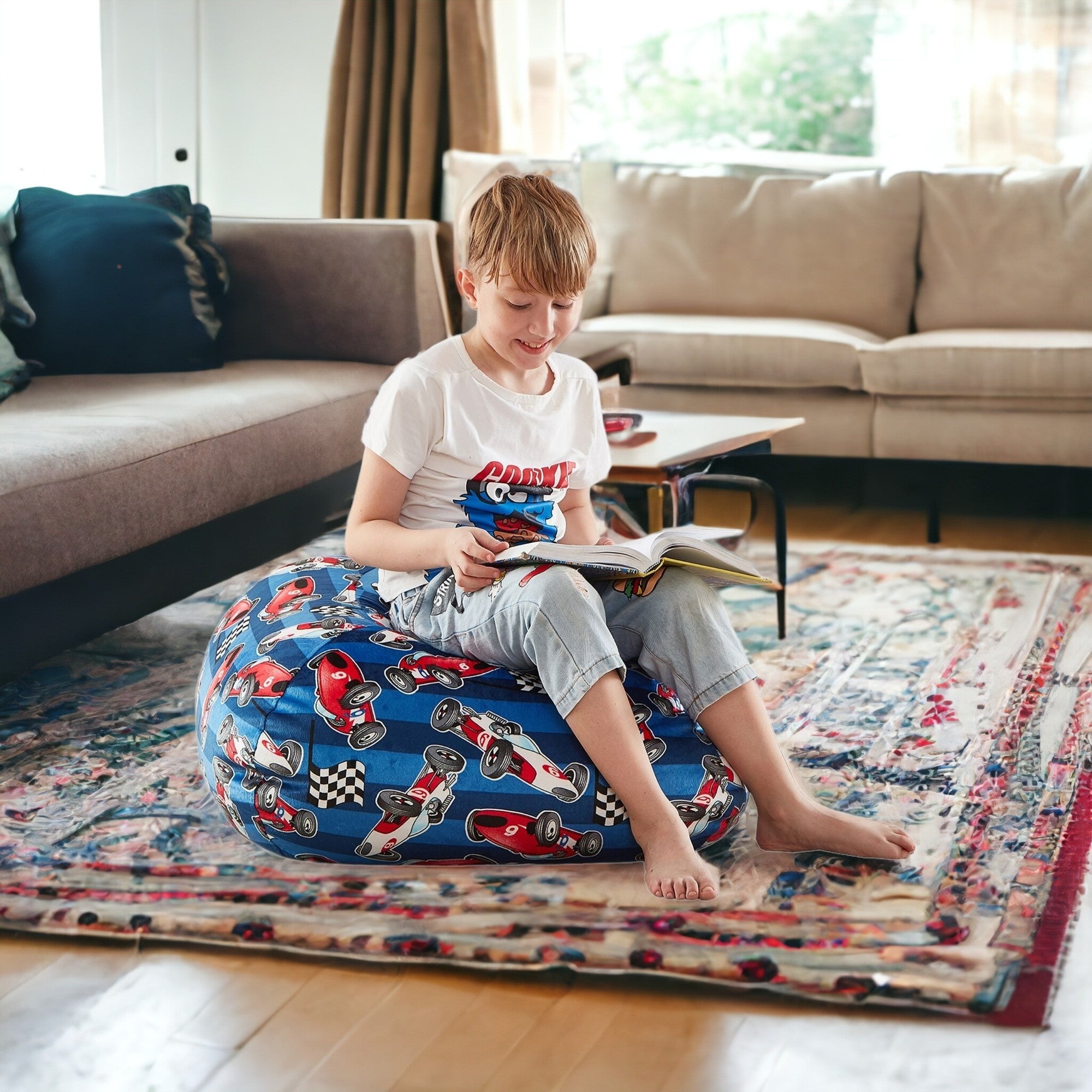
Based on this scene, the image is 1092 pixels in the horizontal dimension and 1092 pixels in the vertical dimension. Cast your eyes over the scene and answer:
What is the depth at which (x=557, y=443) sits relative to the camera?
5.64 ft

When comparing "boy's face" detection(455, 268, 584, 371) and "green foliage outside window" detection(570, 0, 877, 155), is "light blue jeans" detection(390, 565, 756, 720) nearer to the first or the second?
"boy's face" detection(455, 268, 584, 371)

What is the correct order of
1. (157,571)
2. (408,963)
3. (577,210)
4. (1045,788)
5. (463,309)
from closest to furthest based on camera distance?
(408,963), (577,210), (1045,788), (157,571), (463,309)

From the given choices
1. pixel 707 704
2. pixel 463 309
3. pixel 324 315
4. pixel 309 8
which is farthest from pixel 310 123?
pixel 707 704

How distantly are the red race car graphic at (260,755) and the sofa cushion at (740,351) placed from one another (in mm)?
1981

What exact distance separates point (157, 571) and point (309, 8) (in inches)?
126

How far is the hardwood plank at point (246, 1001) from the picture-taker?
121 cm

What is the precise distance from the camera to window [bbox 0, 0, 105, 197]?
3.89 meters

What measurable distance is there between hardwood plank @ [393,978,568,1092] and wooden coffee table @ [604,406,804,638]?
0.98 metres

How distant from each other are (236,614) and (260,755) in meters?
0.34

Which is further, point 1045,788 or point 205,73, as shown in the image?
point 205,73

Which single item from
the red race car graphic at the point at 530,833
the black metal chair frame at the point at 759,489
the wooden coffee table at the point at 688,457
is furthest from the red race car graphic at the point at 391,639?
the black metal chair frame at the point at 759,489

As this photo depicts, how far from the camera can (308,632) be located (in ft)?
5.26

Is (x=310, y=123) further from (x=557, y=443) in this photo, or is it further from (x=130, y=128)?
(x=557, y=443)

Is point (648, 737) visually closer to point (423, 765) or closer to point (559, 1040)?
point (423, 765)
